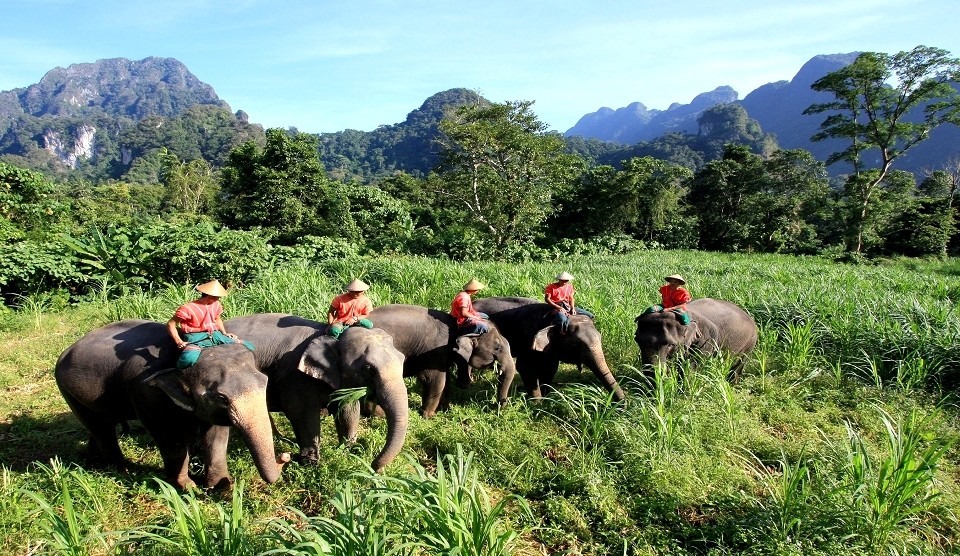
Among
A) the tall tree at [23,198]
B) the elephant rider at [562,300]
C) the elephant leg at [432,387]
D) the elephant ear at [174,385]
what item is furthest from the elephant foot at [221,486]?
the tall tree at [23,198]

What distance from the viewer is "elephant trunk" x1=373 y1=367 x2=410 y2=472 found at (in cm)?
392

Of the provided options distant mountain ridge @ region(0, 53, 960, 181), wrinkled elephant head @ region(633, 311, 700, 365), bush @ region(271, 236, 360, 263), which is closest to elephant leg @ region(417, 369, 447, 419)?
wrinkled elephant head @ region(633, 311, 700, 365)

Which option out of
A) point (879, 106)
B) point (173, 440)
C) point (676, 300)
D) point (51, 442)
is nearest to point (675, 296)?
point (676, 300)

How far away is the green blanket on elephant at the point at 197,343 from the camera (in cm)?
381

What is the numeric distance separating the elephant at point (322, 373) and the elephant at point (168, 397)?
0.49 meters

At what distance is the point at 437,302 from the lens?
8984 mm

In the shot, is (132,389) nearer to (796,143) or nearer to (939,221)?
(939,221)

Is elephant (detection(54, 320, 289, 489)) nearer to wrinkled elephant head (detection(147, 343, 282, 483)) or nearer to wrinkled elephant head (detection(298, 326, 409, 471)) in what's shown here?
wrinkled elephant head (detection(147, 343, 282, 483))

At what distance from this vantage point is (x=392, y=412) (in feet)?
13.5

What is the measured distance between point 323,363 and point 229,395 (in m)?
0.88

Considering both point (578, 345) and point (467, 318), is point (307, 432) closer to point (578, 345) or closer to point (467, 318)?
point (467, 318)

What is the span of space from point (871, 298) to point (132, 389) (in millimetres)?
10579

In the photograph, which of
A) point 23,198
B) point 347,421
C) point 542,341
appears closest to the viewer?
point 347,421

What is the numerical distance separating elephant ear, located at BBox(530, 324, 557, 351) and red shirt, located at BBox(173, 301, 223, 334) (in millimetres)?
3288
